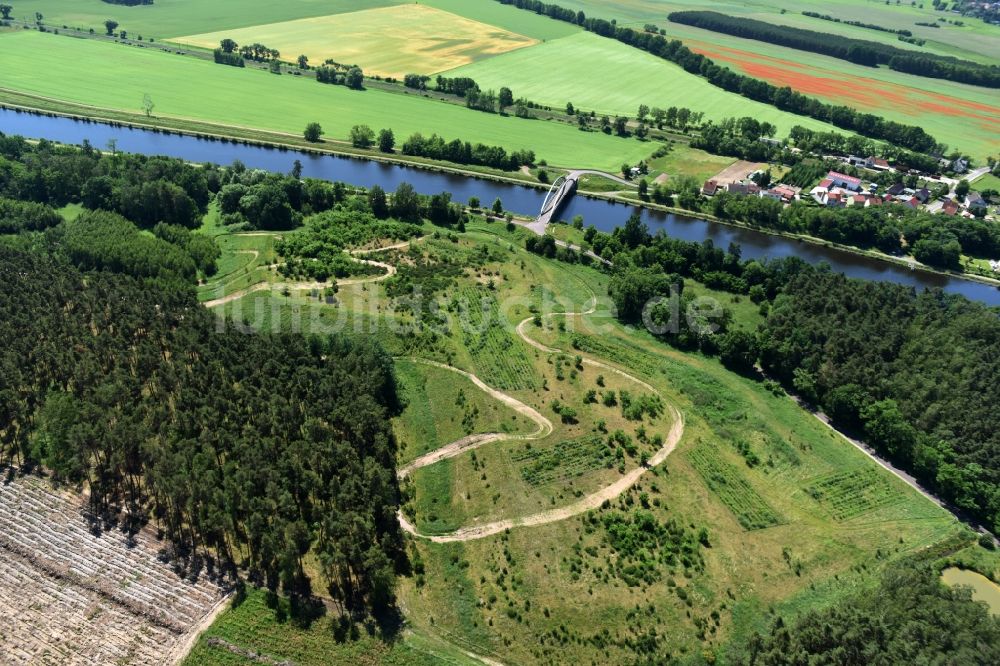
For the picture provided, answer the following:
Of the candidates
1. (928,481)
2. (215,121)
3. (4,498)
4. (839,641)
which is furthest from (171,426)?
(215,121)

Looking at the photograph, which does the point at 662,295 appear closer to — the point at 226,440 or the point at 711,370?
the point at 711,370

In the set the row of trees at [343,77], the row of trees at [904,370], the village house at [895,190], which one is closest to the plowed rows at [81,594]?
the row of trees at [904,370]

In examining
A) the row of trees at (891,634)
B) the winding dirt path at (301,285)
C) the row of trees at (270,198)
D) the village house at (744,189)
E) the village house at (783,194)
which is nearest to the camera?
the row of trees at (891,634)

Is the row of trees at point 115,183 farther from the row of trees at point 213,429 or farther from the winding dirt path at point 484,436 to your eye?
the winding dirt path at point 484,436

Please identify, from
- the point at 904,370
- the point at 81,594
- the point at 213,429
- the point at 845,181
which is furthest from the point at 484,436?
the point at 845,181

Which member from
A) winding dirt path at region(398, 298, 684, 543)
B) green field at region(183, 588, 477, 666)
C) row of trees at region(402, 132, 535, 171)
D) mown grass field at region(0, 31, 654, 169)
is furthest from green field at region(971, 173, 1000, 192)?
green field at region(183, 588, 477, 666)

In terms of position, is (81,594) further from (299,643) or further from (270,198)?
(270,198)
